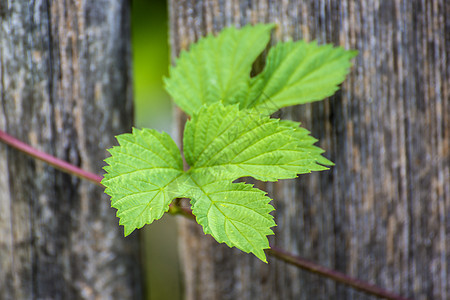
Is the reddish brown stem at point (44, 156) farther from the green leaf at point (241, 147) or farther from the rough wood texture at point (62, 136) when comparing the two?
the green leaf at point (241, 147)

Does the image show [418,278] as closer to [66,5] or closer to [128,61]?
[128,61]

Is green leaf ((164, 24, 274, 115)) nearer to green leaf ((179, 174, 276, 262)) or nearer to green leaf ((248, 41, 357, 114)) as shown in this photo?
green leaf ((248, 41, 357, 114))

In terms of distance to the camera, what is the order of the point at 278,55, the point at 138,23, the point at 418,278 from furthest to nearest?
the point at 138,23
the point at 418,278
the point at 278,55

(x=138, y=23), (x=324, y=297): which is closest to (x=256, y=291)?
(x=324, y=297)

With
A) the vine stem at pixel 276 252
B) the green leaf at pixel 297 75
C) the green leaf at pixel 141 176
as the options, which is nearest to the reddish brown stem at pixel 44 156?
the vine stem at pixel 276 252

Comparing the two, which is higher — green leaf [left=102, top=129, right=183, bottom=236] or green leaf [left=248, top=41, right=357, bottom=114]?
green leaf [left=248, top=41, right=357, bottom=114]

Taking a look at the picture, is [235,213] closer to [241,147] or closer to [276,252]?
[241,147]

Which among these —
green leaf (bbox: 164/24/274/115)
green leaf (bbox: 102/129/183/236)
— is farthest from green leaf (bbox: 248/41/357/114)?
green leaf (bbox: 102/129/183/236)
